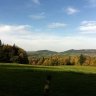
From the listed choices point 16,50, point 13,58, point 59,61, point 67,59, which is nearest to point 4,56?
point 13,58

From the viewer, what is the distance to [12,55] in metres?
104

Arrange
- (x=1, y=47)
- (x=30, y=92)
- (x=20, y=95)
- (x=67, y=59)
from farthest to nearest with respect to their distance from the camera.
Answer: (x=67, y=59)
(x=1, y=47)
(x=30, y=92)
(x=20, y=95)

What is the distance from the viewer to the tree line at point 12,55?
3971 inches

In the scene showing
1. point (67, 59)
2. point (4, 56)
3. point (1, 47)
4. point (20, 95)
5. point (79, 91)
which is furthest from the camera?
point (67, 59)

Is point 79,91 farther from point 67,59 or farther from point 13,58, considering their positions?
point 67,59

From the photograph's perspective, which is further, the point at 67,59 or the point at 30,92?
the point at 67,59

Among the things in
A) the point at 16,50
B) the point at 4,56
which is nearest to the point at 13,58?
the point at 4,56

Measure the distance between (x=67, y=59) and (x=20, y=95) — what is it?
149072mm

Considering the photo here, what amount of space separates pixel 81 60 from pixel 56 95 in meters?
136

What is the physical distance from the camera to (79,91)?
84.5 ft

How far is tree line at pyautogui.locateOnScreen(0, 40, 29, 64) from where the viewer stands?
331 feet

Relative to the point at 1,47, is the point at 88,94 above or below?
below

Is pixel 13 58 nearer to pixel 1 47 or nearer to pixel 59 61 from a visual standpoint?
pixel 1 47

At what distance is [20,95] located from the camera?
22594 mm
